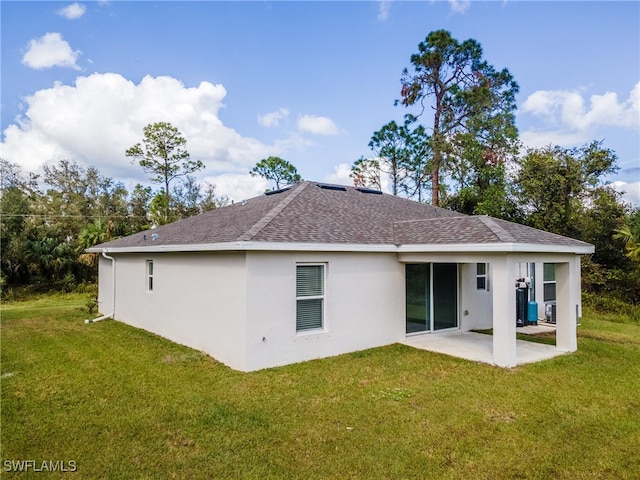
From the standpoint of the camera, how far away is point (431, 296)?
428 inches

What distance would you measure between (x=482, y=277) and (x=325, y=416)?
28.1 feet

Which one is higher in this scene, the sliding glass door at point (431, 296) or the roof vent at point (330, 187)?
the roof vent at point (330, 187)

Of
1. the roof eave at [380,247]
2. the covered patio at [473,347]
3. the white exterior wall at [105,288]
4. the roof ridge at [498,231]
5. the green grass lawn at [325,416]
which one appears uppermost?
the roof ridge at [498,231]

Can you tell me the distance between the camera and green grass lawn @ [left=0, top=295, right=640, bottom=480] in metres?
4.26

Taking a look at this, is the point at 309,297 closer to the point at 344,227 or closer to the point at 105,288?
the point at 344,227

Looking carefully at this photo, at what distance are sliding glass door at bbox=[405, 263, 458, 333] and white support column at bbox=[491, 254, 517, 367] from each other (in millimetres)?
2695

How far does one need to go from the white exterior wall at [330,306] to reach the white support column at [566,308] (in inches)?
147

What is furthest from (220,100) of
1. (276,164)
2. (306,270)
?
(306,270)

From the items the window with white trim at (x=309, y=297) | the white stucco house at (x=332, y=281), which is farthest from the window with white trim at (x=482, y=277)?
the window with white trim at (x=309, y=297)

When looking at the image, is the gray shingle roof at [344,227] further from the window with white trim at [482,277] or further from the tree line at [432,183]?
the tree line at [432,183]

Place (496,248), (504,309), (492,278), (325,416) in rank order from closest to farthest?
1. (325,416)
2. (496,248)
3. (504,309)
4. (492,278)

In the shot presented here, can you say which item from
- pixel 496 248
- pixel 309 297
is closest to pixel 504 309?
pixel 496 248

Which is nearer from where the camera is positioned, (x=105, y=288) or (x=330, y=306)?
(x=330, y=306)

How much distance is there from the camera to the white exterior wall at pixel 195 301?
25.5 feet
